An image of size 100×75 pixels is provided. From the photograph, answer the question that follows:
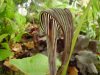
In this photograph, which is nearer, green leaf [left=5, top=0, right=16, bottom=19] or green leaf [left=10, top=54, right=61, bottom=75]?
green leaf [left=10, top=54, right=61, bottom=75]

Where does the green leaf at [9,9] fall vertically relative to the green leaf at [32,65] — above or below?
above

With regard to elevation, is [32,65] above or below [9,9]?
below

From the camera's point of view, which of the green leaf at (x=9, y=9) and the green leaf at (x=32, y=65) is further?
the green leaf at (x=9, y=9)

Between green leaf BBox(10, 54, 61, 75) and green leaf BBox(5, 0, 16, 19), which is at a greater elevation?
green leaf BBox(5, 0, 16, 19)

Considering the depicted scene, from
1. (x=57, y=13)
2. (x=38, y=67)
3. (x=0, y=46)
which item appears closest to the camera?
(x=57, y=13)

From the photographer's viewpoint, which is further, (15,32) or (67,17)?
(15,32)

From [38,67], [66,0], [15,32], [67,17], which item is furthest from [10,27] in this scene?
[66,0]

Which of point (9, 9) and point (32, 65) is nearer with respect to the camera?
point (32, 65)

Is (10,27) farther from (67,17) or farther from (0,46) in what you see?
(67,17)
